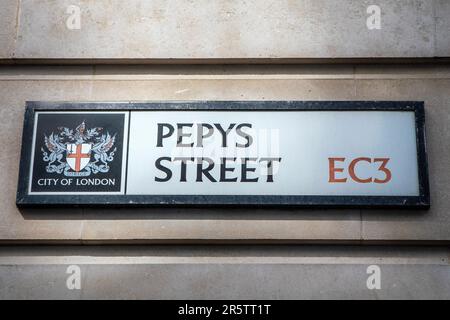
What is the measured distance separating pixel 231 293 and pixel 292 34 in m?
2.75

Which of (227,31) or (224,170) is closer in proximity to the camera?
(224,170)

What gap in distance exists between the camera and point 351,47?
7.05m

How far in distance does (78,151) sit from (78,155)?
Result: 0.14ft

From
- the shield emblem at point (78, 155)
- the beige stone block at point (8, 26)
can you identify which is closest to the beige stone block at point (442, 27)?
the shield emblem at point (78, 155)

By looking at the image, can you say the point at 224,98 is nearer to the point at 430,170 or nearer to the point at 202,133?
the point at 202,133

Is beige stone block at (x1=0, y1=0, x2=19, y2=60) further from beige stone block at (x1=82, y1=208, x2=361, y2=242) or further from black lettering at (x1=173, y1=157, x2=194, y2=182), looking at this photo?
black lettering at (x1=173, y1=157, x2=194, y2=182)

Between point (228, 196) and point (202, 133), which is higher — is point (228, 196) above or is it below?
below

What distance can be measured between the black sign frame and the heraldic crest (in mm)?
220

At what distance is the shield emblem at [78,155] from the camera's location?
684cm

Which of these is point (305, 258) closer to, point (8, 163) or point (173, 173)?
point (173, 173)

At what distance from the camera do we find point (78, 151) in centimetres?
688

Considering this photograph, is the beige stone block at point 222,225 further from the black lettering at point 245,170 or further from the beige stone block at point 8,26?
the beige stone block at point 8,26

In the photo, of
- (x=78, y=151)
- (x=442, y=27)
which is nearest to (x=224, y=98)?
(x=78, y=151)
